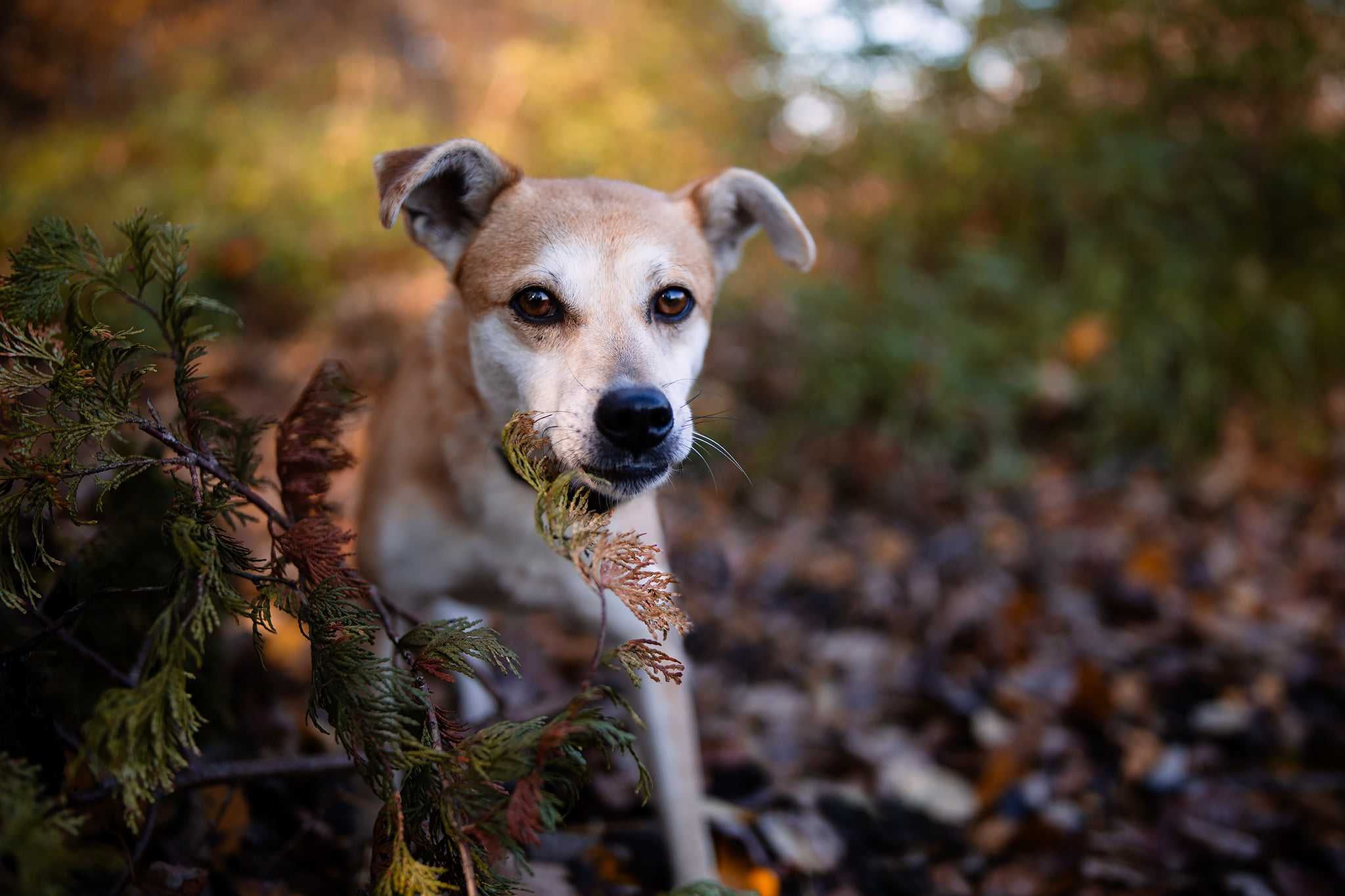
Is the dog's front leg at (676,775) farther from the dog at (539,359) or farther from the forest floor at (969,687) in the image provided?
the forest floor at (969,687)

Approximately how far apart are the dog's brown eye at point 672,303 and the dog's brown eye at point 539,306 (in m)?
0.29

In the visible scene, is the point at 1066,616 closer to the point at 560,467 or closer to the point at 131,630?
the point at 560,467

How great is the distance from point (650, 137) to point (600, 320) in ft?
14.9

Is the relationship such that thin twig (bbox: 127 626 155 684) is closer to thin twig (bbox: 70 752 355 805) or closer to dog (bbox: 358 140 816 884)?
thin twig (bbox: 70 752 355 805)

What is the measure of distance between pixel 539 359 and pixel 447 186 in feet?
2.37

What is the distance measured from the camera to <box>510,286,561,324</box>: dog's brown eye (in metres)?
2.17

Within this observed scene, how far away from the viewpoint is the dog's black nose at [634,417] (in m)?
1.82

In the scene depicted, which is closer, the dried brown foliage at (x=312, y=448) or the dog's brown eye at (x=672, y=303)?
the dried brown foliage at (x=312, y=448)

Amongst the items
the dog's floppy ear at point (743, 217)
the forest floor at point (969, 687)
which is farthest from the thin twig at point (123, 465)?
the dog's floppy ear at point (743, 217)

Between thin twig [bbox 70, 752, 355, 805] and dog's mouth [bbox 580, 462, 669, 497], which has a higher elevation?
dog's mouth [bbox 580, 462, 669, 497]

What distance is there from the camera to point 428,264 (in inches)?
239

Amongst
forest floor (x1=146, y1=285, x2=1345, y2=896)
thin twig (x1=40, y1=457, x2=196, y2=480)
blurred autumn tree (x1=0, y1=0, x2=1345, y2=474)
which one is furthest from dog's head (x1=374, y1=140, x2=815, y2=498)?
blurred autumn tree (x1=0, y1=0, x2=1345, y2=474)

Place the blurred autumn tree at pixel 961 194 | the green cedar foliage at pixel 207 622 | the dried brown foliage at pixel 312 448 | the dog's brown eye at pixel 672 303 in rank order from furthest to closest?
the blurred autumn tree at pixel 961 194
the dog's brown eye at pixel 672 303
the dried brown foliage at pixel 312 448
the green cedar foliage at pixel 207 622

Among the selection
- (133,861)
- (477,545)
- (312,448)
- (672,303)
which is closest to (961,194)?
(672,303)
